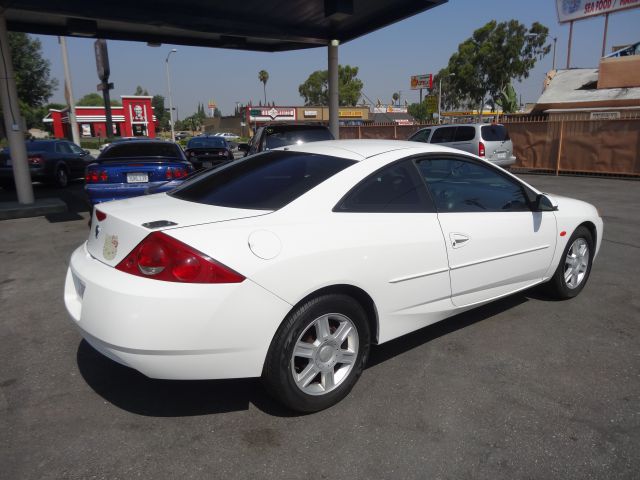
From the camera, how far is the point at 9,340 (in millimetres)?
3742

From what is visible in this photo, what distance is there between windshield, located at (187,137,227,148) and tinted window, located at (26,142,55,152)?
4213 mm

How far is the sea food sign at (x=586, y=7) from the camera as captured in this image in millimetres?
26786

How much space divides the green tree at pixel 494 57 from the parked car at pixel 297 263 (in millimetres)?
45776

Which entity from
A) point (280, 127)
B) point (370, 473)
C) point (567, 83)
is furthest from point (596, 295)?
point (567, 83)

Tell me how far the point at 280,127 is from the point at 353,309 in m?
7.09

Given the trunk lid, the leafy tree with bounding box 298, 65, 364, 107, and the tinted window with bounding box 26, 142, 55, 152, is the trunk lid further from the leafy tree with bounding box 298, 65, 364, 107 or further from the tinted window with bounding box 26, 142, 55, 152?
the leafy tree with bounding box 298, 65, 364, 107

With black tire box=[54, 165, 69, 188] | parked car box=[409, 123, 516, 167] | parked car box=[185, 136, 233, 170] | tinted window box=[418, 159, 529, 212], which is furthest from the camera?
parked car box=[185, 136, 233, 170]

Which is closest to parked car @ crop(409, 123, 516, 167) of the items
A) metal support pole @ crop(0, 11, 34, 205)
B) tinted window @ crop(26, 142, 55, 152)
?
metal support pole @ crop(0, 11, 34, 205)

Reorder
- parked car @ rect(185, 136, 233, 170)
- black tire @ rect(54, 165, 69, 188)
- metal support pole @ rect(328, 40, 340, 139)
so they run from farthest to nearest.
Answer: parked car @ rect(185, 136, 233, 170)
black tire @ rect(54, 165, 69, 188)
metal support pole @ rect(328, 40, 340, 139)

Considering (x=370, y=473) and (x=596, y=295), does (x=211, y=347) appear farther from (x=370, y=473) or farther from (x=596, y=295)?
(x=596, y=295)

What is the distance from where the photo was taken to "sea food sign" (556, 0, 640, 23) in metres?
26.8

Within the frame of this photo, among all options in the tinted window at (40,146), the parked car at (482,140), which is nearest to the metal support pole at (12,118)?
the tinted window at (40,146)

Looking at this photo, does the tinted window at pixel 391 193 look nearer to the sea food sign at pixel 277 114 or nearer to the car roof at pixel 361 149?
the car roof at pixel 361 149

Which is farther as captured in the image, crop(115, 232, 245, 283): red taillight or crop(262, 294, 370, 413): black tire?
crop(262, 294, 370, 413): black tire
